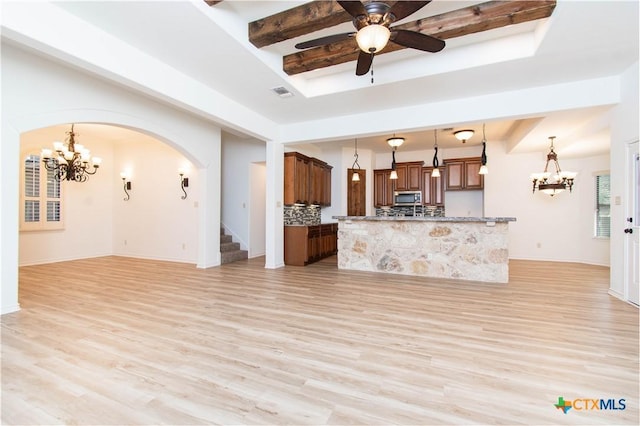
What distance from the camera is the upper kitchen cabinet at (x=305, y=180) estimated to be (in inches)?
255

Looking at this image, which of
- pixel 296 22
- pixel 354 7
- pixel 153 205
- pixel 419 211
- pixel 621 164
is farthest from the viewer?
pixel 419 211

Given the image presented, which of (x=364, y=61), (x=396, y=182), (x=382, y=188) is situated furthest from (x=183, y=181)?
(x=396, y=182)

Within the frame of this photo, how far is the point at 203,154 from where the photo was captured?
5.82 metres

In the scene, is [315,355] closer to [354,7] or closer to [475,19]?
[354,7]

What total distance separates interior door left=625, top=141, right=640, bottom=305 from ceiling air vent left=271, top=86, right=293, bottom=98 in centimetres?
459

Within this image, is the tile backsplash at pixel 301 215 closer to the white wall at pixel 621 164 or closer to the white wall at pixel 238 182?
the white wall at pixel 238 182

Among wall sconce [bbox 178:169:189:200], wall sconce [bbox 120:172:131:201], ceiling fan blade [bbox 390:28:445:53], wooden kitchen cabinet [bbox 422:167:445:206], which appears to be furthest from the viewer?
wooden kitchen cabinet [bbox 422:167:445:206]

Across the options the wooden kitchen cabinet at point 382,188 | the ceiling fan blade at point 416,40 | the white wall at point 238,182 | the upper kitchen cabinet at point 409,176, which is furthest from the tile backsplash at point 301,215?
the ceiling fan blade at point 416,40

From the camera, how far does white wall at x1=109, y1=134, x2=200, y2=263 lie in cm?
667

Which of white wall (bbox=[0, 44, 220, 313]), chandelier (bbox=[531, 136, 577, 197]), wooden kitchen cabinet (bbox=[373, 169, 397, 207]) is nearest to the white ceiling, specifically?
chandelier (bbox=[531, 136, 577, 197])

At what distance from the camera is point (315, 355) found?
90.0 inches

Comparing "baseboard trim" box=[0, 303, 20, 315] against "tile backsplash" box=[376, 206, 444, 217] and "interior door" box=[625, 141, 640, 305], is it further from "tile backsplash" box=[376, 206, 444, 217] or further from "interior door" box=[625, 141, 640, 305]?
"tile backsplash" box=[376, 206, 444, 217]

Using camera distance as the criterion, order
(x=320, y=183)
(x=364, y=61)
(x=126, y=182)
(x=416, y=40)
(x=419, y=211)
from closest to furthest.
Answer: (x=416, y=40)
(x=364, y=61)
(x=126, y=182)
(x=320, y=183)
(x=419, y=211)

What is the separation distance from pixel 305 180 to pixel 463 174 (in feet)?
14.3
